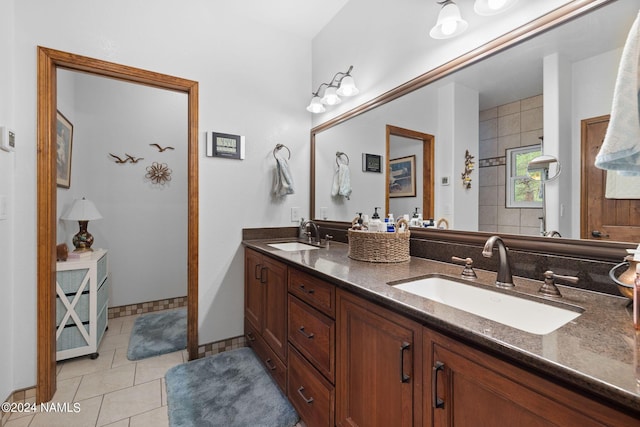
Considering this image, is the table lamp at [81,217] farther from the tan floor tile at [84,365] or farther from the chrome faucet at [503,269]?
the chrome faucet at [503,269]

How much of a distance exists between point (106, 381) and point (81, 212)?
1.30 metres

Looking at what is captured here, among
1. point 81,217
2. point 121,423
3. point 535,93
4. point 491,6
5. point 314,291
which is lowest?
point 121,423

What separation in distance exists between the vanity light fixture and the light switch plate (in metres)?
1.86

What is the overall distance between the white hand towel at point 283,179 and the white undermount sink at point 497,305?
1.45 metres

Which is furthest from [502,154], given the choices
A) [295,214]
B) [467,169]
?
[295,214]

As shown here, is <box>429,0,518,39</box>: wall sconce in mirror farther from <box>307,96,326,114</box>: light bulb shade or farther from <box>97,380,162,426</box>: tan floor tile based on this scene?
<box>97,380,162,426</box>: tan floor tile

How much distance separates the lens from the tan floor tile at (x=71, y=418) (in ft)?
4.94

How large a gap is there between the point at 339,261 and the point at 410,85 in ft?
3.58

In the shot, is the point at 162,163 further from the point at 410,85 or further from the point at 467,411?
the point at 467,411

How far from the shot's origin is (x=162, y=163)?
3152 millimetres

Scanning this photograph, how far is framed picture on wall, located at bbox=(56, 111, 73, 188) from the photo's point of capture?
2.29 m

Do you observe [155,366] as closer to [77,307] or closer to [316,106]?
[77,307]

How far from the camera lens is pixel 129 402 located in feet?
5.52

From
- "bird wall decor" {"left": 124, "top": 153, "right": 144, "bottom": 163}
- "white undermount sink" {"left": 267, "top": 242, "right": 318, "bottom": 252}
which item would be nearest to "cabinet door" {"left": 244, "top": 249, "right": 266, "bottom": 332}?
"white undermount sink" {"left": 267, "top": 242, "right": 318, "bottom": 252}
